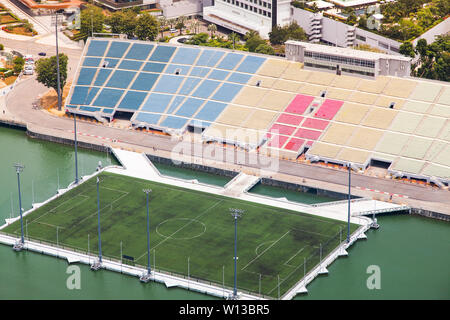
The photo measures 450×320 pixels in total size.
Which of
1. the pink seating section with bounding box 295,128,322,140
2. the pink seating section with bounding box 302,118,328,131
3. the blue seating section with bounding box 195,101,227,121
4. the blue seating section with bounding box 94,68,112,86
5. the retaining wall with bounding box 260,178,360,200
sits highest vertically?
the blue seating section with bounding box 94,68,112,86

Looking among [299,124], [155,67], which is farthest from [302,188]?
[155,67]

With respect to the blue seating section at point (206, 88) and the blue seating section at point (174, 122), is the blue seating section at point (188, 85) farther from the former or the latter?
the blue seating section at point (174, 122)

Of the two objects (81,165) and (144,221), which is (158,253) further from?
(81,165)

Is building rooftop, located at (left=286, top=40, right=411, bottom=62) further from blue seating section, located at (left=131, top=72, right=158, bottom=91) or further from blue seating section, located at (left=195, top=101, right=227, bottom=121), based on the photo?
blue seating section, located at (left=131, top=72, right=158, bottom=91)

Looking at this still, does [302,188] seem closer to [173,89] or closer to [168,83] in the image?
[173,89]

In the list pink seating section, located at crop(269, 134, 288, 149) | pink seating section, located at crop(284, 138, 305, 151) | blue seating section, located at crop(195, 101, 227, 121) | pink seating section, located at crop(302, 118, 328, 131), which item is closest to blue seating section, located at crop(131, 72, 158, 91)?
blue seating section, located at crop(195, 101, 227, 121)

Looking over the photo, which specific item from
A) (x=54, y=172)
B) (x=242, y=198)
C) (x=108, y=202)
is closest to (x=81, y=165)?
(x=54, y=172)

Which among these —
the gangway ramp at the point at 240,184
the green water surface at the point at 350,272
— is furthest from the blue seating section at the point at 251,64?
the green water surface at the point at 350,272
